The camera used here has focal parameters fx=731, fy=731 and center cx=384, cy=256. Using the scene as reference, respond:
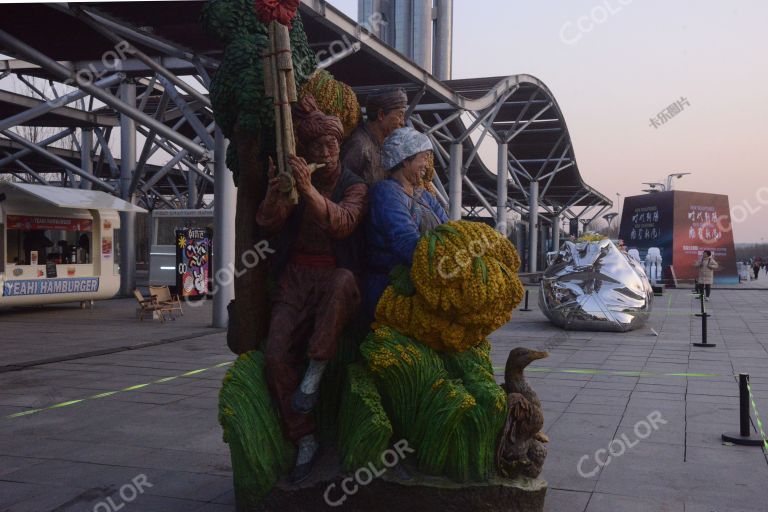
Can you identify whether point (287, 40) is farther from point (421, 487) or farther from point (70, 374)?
point (70, 374)

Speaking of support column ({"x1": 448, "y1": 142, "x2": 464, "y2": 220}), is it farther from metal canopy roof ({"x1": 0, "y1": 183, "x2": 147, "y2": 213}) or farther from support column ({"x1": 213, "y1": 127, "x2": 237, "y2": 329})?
support column ({"x1": 213, "y1": 127, "x2": 237, "y2": 329})

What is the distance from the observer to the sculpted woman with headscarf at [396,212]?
3924mm

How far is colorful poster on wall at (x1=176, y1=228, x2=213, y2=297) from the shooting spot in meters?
18.0

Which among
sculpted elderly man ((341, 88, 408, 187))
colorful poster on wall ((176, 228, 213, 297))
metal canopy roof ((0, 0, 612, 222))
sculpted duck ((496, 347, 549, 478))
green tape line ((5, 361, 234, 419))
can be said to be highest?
metal canopy roof ((0, 0, 612, 222))

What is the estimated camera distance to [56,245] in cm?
1766

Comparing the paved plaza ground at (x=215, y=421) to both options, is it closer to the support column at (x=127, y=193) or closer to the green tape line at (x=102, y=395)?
the green tape line at (x=102, y=395)

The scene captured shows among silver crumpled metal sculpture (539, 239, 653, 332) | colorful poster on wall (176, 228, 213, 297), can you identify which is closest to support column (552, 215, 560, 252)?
colorful poster on wall (176, 228, 213, 297)

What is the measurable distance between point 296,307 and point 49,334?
9.97m

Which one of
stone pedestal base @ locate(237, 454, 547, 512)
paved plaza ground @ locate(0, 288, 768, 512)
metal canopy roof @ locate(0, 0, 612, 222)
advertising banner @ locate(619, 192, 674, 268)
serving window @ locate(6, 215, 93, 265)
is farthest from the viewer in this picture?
advertising banner @ locate(619, 192, 674, 268)

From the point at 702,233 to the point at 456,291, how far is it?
31898 mm

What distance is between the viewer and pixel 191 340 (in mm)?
11711

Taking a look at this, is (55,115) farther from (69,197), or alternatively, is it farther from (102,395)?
(102,395)

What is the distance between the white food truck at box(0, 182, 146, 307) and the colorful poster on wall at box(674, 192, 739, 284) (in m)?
23.6

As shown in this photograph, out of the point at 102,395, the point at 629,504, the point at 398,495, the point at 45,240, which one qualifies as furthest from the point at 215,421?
the point at 45,240
